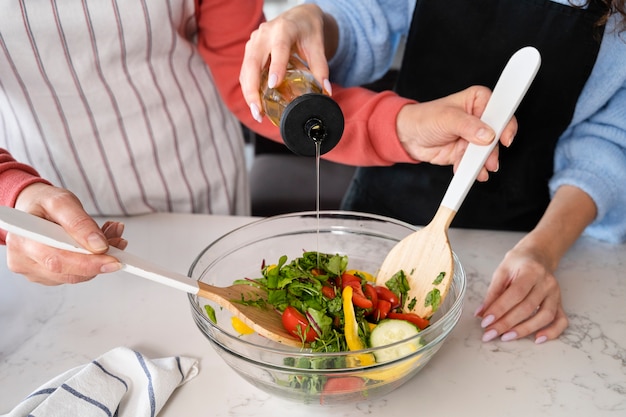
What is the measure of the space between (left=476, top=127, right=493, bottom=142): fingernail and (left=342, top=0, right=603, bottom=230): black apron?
1.34 ft

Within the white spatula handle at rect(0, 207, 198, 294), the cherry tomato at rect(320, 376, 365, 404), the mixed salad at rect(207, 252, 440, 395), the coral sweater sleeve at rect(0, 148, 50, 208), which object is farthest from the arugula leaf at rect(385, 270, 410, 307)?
the coral sweater sleeve at rect(0, 148, 50, 208)

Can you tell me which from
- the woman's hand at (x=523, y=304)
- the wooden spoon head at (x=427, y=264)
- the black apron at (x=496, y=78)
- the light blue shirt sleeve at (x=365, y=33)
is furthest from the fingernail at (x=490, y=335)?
the light blue shirt sleeve at (x=365, y=33)

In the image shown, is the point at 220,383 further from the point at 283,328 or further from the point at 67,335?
the point at 67,335

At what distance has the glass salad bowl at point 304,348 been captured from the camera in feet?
2.60

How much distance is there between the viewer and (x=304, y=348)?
0.89 m

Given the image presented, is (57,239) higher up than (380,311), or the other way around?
(57,239)

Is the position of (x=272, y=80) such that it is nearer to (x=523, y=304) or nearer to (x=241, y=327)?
(x=241, y=327)

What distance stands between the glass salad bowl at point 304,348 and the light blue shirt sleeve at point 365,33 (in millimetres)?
428

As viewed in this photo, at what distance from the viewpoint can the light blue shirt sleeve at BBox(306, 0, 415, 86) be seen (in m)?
1.35

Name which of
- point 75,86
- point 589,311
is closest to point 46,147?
point 75,86

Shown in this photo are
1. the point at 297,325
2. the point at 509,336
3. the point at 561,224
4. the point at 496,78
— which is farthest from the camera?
the point at 496,78

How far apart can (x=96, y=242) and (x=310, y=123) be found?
32 cm

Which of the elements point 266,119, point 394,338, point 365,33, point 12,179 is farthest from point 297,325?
point 365,33

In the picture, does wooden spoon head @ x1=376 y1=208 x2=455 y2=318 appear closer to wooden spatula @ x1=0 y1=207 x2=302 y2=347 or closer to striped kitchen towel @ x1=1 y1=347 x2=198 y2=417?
wooden spatula @ x1=0 y1=207 x2=302 y2=347
